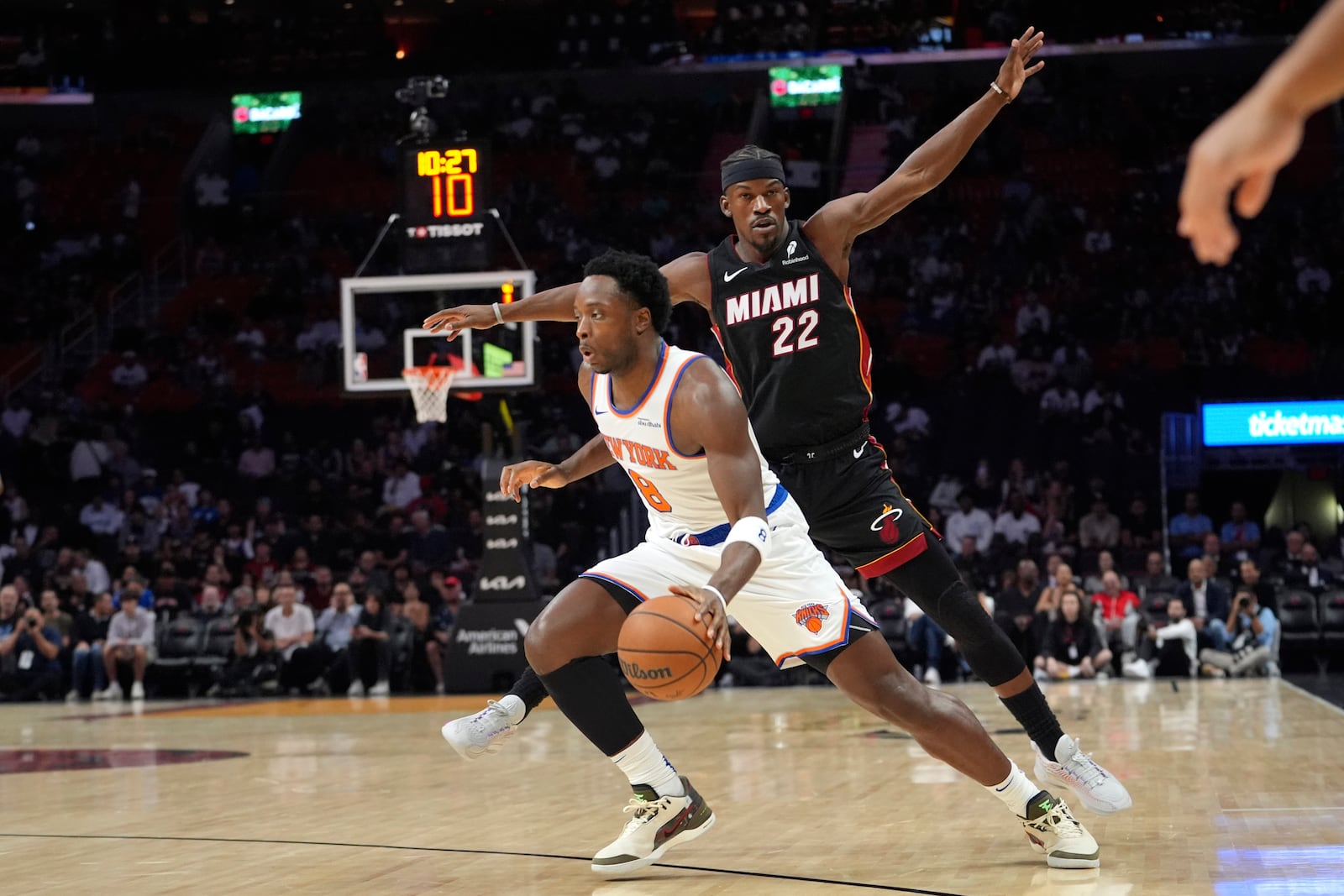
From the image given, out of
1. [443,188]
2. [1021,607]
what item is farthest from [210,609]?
[1021,607]

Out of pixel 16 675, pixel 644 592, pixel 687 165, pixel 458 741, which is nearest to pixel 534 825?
pixel 458 741

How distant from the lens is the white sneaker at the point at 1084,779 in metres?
5.10

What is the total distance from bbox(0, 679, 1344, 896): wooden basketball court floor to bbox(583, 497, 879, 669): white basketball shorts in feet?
2.35

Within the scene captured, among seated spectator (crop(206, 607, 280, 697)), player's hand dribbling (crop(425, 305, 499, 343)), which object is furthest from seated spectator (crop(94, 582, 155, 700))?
player's hand dribbling (crop(425, 305, 499, 343))

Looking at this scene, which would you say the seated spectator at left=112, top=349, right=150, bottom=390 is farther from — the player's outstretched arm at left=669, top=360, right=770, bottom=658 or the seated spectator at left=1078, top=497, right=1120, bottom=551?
the player's outstretched arm at left=669, top=360, right=770, bottom=658

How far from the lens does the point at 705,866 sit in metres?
4.93

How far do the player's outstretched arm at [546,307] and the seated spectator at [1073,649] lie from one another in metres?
10.4

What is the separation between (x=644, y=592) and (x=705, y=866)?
940mm

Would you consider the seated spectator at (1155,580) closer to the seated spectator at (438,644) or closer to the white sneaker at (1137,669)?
the white sneaker at (1137,669)

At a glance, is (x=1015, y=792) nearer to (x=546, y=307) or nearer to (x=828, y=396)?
(x=828, y=396)

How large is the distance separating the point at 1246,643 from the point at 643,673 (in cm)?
1236

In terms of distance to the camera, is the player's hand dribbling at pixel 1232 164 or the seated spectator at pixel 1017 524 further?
the seated spectator at pixel 1017 524

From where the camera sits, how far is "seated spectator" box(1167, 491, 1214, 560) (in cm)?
1753

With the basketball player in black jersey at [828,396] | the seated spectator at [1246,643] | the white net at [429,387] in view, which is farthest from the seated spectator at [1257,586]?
the basketball player in black jersey at [828,396]
